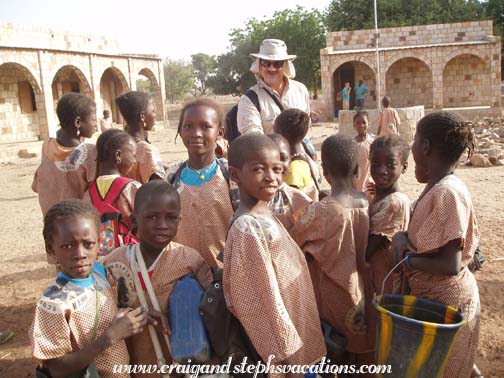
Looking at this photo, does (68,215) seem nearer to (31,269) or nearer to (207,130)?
(207,130)

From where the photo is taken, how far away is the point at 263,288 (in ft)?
5.98

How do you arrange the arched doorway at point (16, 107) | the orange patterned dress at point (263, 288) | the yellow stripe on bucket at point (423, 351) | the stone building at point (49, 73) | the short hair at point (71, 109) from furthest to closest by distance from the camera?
1. the arched doorway at point (16, 107)
2. the stone building at point (49, 73)
3. the short hair at point (71, 109)
4. the orange patterned dress at point (263, 288)
5. the yellow stripe on bucket at point (423, 351)

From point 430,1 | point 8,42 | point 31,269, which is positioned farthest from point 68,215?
point 430,1

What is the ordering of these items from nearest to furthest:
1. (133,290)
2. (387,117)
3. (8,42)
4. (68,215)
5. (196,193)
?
(68,215), (133,290), (196,193), (387,117), (8,42)

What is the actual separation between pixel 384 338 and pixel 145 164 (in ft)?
6.45

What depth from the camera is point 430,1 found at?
27672mm

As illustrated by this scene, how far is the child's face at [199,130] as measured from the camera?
250 centimetres

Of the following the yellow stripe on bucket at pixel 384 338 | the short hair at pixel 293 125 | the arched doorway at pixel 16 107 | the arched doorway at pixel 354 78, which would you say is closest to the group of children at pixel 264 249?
the yellow stripe on bucket at pixel 384 338

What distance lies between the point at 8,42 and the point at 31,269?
49.7ft

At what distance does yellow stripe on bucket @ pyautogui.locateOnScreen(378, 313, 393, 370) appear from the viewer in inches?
70.8

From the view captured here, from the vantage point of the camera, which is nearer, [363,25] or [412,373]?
[412,373]

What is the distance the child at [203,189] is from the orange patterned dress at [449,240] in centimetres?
94

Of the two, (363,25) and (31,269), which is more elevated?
(363,25)

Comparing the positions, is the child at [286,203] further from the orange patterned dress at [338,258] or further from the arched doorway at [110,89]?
the arched doorway at [110,89]
